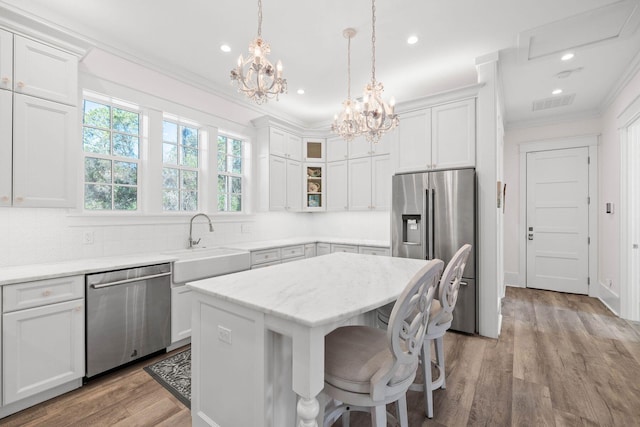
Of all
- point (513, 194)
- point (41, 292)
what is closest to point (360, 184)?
point (513, 194)

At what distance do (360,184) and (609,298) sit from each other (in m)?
3.80

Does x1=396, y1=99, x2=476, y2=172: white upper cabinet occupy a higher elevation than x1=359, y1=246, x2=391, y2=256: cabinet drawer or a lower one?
higher

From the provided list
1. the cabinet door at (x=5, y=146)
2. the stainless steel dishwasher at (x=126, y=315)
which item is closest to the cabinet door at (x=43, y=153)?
the cabinet door at (x=5, y=146)

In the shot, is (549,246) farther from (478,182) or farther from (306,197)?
(306,197)

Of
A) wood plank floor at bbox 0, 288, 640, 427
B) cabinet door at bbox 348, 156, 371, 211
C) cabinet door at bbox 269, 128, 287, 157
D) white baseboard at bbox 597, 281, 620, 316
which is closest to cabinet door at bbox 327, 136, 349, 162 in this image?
cabinet door at bbox 348, 156, 371, 211

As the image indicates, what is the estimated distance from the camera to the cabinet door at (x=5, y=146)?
80.2 inches

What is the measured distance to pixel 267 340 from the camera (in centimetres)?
129

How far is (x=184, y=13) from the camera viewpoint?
247cm

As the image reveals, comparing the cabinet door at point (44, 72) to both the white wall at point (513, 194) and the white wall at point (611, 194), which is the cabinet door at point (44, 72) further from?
the white wall at point (513, 194)

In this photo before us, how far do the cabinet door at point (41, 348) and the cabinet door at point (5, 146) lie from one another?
33.3 inches

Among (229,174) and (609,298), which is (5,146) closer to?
(229,174)

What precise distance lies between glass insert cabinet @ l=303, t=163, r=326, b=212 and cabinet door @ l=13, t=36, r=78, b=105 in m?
3.09

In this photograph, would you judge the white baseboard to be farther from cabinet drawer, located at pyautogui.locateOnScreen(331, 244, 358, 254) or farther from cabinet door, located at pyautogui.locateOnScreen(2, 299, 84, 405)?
cabinet door, located at pyautogui.locateOnScreen(2, 299, 84, 405)

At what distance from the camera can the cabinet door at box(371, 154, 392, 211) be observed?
4.25 metres
